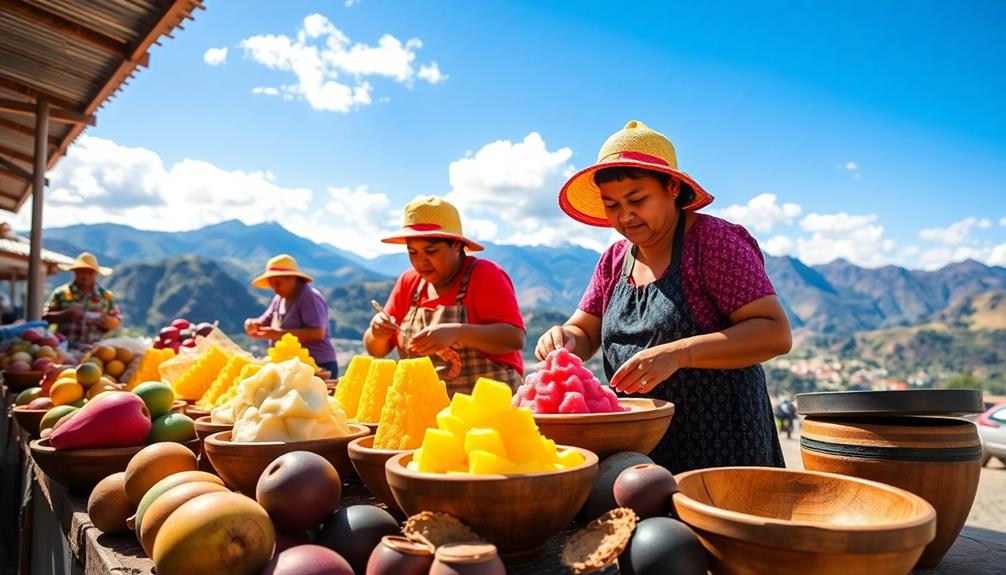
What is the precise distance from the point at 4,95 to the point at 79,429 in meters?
8.27

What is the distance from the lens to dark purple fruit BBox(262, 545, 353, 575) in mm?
1044

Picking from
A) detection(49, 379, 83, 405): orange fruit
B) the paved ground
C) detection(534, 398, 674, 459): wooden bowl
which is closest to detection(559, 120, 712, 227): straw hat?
detection(534, 398, 674, 459): wooden bowl

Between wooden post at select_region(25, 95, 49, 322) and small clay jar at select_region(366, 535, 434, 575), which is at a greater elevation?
wooden post at select_region(25, 95, 49, 322)

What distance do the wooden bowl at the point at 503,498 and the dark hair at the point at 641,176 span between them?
147 cm

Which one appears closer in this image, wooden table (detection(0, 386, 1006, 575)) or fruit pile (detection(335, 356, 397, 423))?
wooden table (detection(0, 386, 1006, 575))

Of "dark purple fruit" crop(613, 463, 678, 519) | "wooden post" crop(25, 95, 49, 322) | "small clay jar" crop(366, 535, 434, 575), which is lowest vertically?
"small clay jar" crop(366, 535, 434, 575)

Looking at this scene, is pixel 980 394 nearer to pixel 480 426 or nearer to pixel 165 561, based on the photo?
pixel 480 426

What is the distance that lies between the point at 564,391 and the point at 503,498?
0.63 meters

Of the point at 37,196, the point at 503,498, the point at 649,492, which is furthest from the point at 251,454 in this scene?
the point at 37,196

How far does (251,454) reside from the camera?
153 cm

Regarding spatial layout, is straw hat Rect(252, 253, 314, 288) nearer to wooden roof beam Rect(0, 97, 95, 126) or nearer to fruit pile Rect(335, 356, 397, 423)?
wooden roof beam Rect(0, 97, 95, 126)

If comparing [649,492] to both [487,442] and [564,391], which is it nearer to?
[487,442]

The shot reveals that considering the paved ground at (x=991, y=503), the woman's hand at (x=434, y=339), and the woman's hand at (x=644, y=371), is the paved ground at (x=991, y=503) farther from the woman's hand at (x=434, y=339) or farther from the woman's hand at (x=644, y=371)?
the woman's hand at (x=644, y=371)

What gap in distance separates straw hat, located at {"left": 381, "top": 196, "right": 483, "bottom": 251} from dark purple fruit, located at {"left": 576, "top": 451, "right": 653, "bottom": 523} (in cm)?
246
